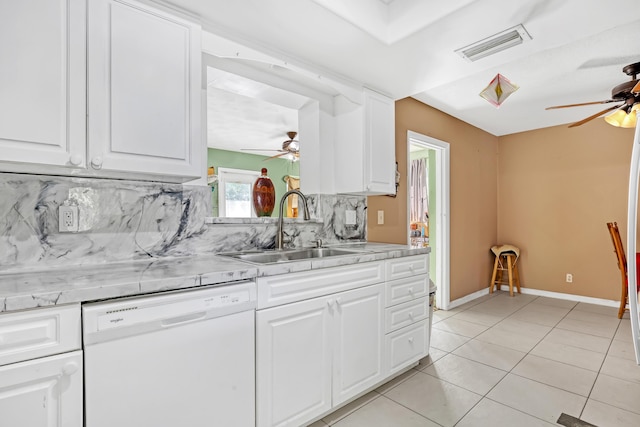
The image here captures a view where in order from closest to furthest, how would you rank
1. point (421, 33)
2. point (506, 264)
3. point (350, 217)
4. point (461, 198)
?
1. point (421, 33)
2. point (350, 217)
3. point (461, 198)
4. point (506, 264)

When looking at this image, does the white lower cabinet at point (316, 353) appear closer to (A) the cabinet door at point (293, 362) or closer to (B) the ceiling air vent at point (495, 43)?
(A) the cabinet door at point (293, 362)

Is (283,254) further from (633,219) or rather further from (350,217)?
(633,219)

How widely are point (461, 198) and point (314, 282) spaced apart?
3.20 metres

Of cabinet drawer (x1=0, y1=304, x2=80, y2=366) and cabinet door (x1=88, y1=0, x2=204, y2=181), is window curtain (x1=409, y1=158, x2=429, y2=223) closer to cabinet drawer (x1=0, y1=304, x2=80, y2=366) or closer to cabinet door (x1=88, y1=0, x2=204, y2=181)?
cabinet door (x1=88, y1=0, x2=204, y2=181)

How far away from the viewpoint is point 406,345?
2.25 meters

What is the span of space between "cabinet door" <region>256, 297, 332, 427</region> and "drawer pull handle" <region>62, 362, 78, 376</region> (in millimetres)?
648

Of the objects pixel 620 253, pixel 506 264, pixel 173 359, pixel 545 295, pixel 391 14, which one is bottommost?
pixel 545 295

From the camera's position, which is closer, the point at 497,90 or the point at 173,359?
the point at 173,359

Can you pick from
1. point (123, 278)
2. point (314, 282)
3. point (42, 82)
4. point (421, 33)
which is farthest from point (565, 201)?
point (42, 82)

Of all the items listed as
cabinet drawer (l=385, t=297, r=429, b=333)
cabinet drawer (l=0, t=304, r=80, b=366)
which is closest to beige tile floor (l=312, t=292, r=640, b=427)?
cabinet drawer (l=385, t=297, r=429, b=333)

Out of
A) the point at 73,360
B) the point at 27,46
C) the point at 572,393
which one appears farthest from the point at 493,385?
the point at 27,46

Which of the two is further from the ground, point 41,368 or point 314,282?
point 314,282

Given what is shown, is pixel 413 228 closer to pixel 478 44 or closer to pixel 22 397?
pixel 478 44

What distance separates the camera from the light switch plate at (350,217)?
9.03 ft
